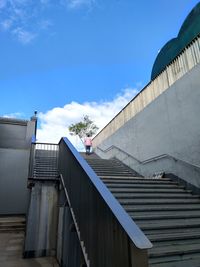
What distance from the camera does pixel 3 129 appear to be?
40.3 ft

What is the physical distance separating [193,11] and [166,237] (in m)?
9.33

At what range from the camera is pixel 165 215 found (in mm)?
3873

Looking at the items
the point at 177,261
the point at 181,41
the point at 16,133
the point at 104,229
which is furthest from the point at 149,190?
the point at 16,133

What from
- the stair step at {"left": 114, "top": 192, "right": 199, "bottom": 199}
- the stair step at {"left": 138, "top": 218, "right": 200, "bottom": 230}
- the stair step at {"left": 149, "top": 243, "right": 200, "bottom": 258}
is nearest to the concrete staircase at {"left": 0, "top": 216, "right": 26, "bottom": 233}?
the stair step at {"left": 114, "top": 192, "right": 199, "bottom": 199}

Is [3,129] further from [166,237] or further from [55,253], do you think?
[166,237]

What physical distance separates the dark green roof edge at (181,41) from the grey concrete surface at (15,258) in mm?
6692

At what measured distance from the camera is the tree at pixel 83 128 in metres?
17.1

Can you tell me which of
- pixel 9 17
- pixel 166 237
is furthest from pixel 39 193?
pixel 9 17

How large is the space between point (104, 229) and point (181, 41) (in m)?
8.49

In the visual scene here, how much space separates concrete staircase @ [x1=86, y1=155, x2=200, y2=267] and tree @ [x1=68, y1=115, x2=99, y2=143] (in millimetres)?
11726

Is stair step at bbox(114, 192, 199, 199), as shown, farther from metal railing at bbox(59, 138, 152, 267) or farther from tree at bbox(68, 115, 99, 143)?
tree at bbox(68, 115, 99, 143)

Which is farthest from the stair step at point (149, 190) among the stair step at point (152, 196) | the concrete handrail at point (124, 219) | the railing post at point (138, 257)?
the railing post at point (138, 257)

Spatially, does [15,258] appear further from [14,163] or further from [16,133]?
[16,133]

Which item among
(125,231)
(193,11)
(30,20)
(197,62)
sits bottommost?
(125,231)
